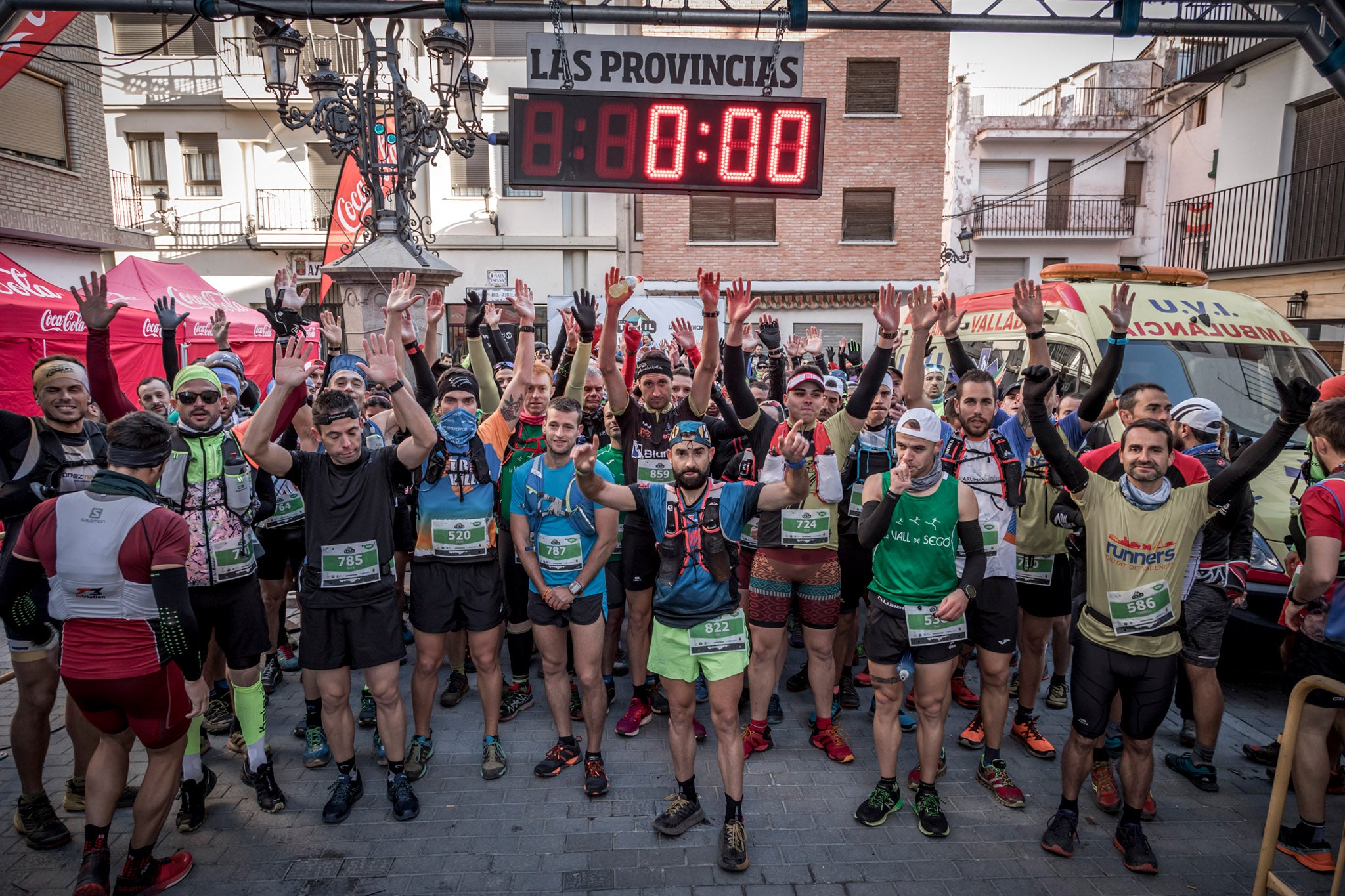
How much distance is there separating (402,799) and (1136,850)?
3.83 meters

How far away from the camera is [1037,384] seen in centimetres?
400

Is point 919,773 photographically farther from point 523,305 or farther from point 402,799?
point 523,305

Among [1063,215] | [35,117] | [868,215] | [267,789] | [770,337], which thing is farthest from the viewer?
[1063,215]

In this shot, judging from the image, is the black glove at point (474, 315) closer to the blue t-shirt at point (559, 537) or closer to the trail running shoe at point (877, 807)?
the blue t-shirt at point (559, 537)

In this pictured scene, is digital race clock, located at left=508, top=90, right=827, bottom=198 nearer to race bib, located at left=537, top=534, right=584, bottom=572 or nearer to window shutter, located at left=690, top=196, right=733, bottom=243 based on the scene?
race bib, located at left=537, top=534, right=584, bottom=572

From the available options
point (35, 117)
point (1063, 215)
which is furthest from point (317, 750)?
point (1063, 215)

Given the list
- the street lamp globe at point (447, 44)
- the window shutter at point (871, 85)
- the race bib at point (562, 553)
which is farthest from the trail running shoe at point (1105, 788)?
the window shutter at point (871, 85)

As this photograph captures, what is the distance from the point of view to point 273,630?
18.6 ft

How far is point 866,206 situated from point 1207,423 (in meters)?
18.8

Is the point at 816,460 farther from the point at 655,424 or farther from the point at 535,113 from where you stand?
the point at 535,113

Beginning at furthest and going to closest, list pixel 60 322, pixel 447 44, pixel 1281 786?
pixel 60 322 < pixel 447 44 < pixel 1281 786

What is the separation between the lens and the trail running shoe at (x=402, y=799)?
407cm

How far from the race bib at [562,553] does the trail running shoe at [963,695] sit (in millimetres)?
2968

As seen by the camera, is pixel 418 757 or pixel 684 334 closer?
pixel 418 757
